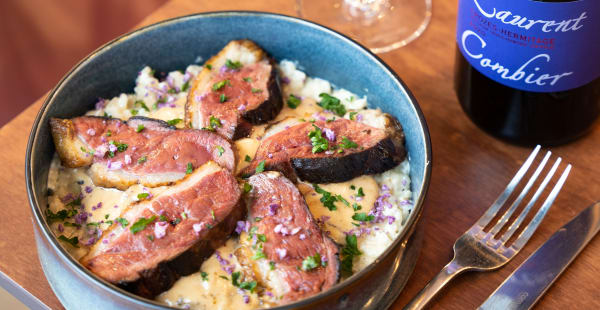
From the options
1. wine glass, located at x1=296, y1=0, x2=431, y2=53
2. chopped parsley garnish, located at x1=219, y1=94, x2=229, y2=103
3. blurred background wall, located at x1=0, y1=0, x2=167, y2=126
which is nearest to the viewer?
chopped parsley garnish, located at x1=219, y1=94, x2=229, y2=103

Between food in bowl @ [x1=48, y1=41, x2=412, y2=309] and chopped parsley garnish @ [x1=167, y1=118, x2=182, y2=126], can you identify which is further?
chopped parsley garnish @ [x1=167, y1=118, x2=182, y2=126]

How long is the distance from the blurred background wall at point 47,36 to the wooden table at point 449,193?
1288 millimetres

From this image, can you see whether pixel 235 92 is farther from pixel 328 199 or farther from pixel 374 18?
pixel 374 18

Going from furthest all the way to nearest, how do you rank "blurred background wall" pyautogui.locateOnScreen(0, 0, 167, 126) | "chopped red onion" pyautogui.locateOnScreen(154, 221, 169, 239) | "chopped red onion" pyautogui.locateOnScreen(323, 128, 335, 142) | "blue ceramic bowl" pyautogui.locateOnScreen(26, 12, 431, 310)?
"blurred background wall" pyautogui.locateOnScreen(0, 0, 167, 126), "chopped red onion" pyautogui.locateOnScreen(323, 128, 335, 142), "chopped red onion" pyautogui.locateOnScreen(154, 221, 169, 239), "blue ceramic bowl" pyautogui.locateOnScreen(26, 12, 431, 310)

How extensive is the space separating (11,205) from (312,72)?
0.82 metres

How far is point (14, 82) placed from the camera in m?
3.02

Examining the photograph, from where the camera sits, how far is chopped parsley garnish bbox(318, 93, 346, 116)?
1.64 meters

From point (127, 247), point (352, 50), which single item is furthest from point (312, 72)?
point (127, 247)

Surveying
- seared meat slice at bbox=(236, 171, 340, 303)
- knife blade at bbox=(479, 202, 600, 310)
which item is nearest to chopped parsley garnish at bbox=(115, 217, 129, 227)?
seared meat slice at bbox=(236, 171, 340, 303)

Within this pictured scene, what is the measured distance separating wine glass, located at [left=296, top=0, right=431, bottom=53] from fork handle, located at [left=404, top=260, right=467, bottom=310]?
0.81 metres

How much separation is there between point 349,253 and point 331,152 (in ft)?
0.80

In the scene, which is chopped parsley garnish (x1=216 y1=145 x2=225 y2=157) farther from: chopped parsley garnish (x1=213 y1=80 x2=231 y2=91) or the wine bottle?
the wine bottle

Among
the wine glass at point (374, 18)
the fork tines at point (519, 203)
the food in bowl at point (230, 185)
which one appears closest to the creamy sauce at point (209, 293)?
the food in bowl at point (230, 185)

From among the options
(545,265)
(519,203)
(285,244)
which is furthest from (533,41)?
(285,244)
